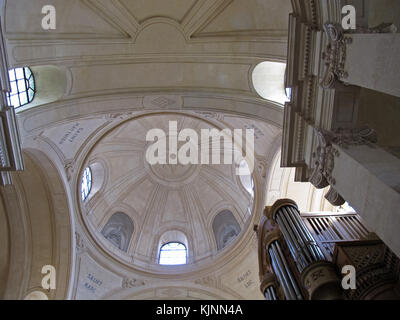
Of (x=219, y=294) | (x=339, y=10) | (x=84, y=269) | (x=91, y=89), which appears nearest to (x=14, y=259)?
(x=84, y=269)

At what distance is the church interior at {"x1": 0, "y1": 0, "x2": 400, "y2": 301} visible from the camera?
240 inches

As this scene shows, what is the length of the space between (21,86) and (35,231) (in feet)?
21.2

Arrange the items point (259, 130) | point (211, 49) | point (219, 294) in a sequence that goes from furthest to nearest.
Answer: point (219, 294) < point (259, 130) < point (211, 49)

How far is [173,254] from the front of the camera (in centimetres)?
1961

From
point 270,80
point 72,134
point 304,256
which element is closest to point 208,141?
point 72,134

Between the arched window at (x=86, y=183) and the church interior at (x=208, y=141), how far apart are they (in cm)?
16

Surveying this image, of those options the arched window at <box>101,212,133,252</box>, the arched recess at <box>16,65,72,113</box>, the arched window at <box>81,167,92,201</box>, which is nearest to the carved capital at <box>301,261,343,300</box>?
the arched recess at <box>16,65,72,113</box>

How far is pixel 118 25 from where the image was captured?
9664 millimetres

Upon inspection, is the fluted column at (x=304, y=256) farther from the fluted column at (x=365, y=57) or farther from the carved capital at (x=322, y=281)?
the fluted column at (x=365, y=57)

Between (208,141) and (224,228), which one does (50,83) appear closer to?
(208,141)

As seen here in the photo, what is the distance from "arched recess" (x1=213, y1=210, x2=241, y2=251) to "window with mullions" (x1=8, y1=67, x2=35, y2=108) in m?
12.2
